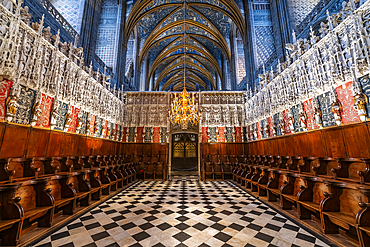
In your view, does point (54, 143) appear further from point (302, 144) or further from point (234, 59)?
point (234, 59)

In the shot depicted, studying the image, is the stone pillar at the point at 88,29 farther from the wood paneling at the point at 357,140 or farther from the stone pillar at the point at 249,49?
the wood paneling at the point at 357,140

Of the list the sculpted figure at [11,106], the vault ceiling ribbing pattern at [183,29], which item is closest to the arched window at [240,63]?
the vault ceiling ribbing pattern at [183,29]

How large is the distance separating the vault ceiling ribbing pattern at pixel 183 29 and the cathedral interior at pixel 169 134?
51.3 inches

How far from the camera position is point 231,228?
11.4ft

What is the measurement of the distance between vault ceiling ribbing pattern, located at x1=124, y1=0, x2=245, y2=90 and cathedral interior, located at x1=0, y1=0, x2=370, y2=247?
4.27ft

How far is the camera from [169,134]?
13133mm

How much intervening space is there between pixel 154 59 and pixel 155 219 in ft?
68.5

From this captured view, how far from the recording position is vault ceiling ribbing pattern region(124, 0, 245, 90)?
14320mm

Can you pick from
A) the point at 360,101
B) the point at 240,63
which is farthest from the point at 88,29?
the point at 240,63

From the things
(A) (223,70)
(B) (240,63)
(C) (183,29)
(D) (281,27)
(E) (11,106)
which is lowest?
(E) (11,106)

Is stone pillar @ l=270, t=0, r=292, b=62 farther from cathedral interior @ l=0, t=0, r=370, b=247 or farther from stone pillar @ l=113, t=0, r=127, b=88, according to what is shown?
stone pillar @ l=113, t=0, r=127, b=88

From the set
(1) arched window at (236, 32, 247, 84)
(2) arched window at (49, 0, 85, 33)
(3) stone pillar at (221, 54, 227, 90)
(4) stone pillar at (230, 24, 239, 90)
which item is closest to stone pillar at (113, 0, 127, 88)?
(2) arched window at (49, 0, 85, 33)

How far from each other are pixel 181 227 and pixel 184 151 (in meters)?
11.5

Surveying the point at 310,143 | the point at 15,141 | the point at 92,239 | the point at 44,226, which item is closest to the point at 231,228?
the point at 92,239
